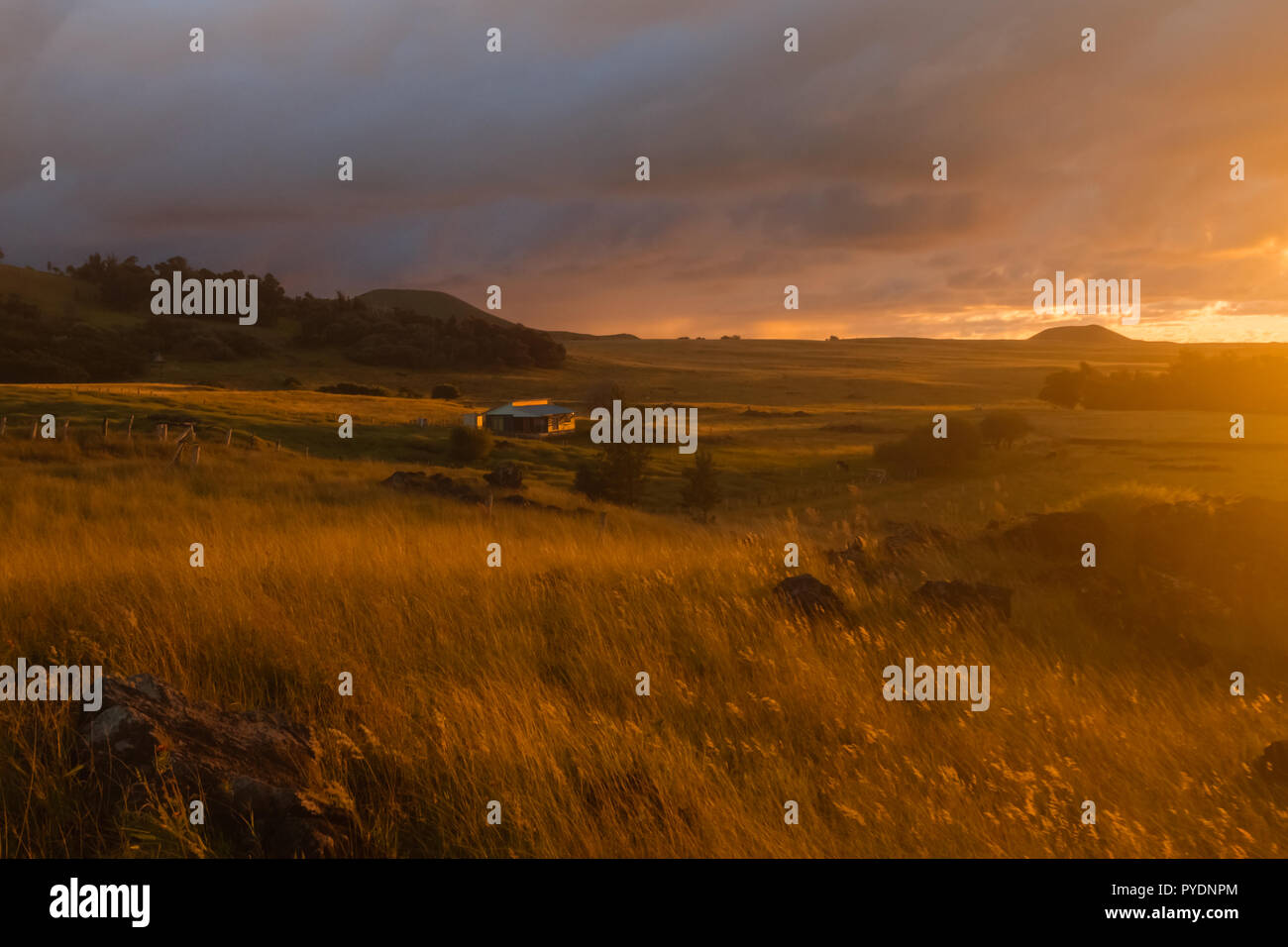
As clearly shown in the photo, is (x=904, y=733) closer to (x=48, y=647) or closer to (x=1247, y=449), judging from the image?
(x=48, y=647)

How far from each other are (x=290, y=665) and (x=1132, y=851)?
4.17 meters

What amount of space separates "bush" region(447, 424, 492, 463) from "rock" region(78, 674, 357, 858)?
47.4 metres

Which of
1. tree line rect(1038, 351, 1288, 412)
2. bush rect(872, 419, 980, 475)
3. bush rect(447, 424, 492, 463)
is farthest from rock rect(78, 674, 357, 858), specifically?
tree line rect(1038, 351, 1288, 412)

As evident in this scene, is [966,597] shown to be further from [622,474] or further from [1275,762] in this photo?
[622,474]

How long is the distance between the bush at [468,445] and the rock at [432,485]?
69.1 ft

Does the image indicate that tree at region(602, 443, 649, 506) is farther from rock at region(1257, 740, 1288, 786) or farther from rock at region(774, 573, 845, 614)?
rock at region(1257, 740, 1288, 786)

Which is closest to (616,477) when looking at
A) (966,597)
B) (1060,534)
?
(1060,534)

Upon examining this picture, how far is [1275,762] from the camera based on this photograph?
4.13m

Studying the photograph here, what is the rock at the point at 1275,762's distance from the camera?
160 inches
